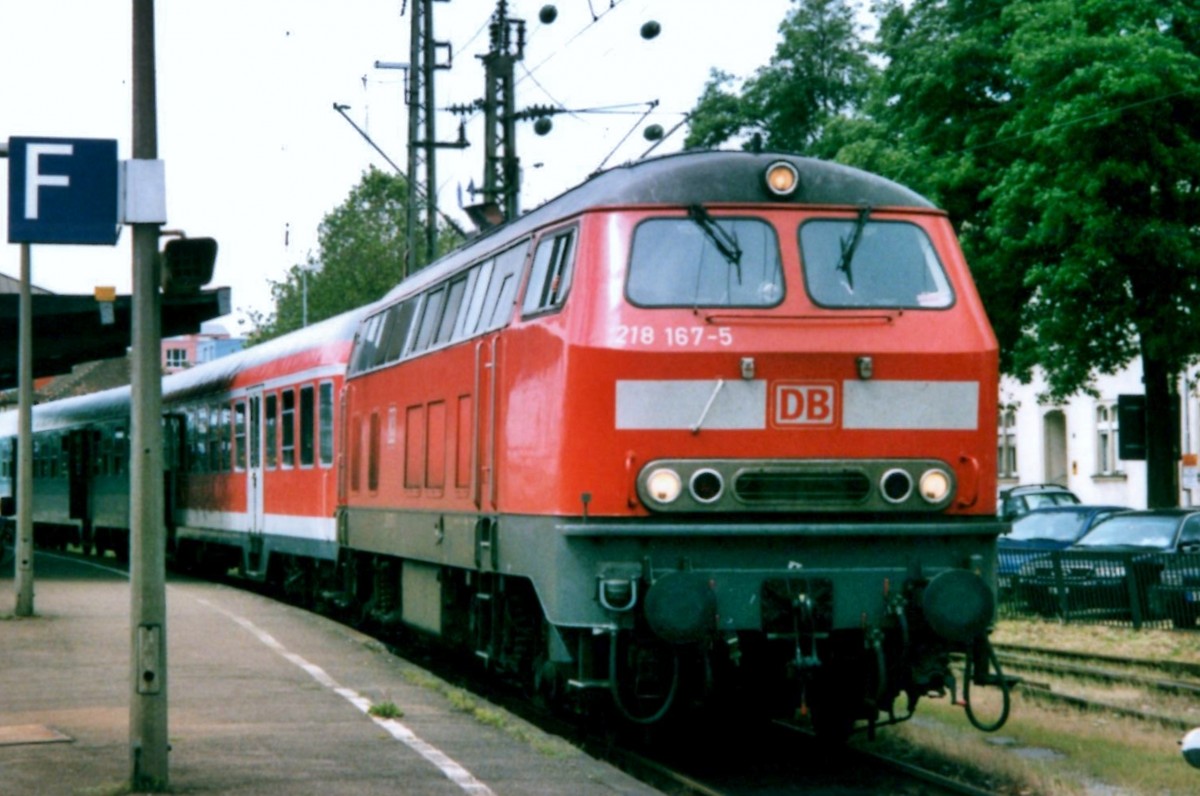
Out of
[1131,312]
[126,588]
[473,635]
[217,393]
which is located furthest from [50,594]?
[1131,312]

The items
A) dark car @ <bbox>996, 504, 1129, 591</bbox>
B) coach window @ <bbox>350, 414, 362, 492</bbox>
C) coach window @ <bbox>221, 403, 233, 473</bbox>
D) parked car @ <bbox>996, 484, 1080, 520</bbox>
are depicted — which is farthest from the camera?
parked car @ <bbox>996, 484, 1080, 520</bbox>

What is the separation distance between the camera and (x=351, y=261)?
7175 centimetres

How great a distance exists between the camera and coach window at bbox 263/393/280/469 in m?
24.2

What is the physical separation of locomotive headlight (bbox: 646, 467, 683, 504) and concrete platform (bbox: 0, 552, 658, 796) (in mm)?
1445

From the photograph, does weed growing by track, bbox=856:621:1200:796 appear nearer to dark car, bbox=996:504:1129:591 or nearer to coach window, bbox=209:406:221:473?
dark car, bbox=996:504:1129:591

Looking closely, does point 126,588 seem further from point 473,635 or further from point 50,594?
point 473,635

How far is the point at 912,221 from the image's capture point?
11.9m

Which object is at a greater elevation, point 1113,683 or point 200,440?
point 200,440

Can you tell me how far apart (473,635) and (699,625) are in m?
4.10

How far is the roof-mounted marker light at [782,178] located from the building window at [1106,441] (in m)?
45.3

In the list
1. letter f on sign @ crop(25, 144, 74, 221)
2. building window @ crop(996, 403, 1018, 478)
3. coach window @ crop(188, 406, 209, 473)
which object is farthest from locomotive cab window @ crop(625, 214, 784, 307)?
building window @ crop(996, 403, 1018, 478)

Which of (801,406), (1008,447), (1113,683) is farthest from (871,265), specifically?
(1008,447)

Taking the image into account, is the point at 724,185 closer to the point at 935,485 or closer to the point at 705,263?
the point at 705,263

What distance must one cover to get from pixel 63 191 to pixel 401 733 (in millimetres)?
3661
